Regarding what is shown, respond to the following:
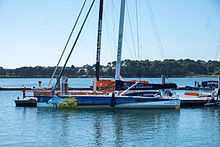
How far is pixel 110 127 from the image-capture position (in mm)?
25516

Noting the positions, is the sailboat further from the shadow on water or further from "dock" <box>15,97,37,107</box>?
"dock" <box>15,97,37,107</box>

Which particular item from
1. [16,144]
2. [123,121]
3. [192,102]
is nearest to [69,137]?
[16,144]

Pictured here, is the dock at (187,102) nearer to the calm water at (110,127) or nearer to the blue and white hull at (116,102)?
the calm water at (110,127)

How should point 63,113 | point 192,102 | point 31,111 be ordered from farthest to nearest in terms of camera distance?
point 192,102 → point 31,111 → point 63,113

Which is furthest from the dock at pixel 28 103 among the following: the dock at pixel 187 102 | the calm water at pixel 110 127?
the calm water at pixel 110 127

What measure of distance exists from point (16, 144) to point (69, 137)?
3.73m

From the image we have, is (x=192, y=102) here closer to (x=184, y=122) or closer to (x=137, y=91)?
(x=137, y=91)

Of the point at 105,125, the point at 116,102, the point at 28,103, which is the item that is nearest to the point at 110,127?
the point at 105,125

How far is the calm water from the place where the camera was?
68.7ft

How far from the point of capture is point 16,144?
65.9ft

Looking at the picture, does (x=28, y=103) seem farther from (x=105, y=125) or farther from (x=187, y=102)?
(x=187, y=102)

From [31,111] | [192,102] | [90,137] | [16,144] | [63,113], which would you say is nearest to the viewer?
[16,144]

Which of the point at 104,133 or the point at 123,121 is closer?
the point at 104,133

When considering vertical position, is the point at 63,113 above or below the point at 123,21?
below
